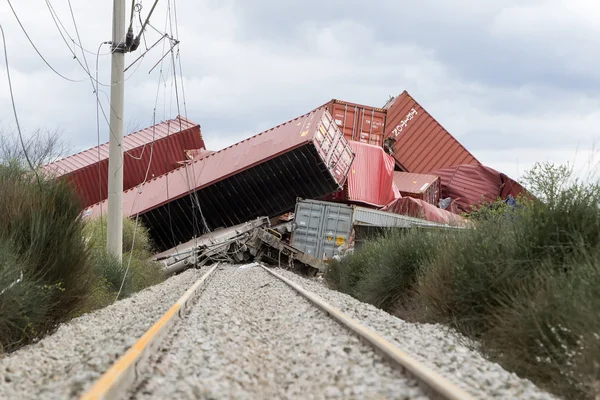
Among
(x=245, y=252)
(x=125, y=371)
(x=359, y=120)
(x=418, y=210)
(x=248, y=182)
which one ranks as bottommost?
(x=125, y=371)

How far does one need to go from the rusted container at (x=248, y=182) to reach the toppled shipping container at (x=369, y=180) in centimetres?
107

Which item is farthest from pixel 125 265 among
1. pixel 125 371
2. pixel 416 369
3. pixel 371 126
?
pixel 371 126

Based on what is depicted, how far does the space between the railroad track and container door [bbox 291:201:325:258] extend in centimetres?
1446

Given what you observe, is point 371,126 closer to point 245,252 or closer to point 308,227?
point 308,227

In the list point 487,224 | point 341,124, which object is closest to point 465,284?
point 487,224

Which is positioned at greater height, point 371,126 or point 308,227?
point 371,126

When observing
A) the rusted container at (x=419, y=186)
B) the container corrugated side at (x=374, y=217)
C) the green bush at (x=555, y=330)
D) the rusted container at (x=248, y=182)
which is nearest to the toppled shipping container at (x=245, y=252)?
the rusted container at (x=248, y=182)

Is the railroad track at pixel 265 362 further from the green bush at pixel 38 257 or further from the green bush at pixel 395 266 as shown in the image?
the green bush at pixel 395 266

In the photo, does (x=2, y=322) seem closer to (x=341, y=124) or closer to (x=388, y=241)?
(x=388, y=241)

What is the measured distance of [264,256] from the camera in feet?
76.9

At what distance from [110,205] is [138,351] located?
12.0 m

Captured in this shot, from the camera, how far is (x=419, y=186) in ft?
96.3

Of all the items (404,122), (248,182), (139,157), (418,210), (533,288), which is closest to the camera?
(533,288)

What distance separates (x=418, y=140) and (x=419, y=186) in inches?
228
